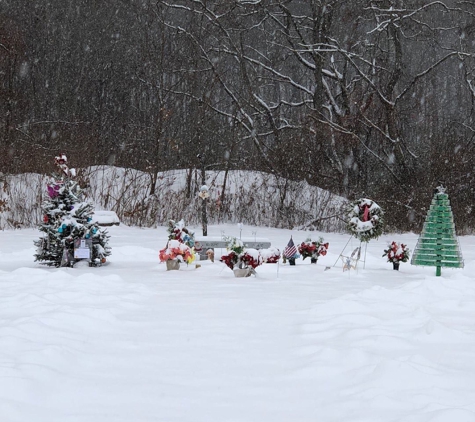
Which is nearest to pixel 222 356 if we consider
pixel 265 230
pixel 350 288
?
pixel 350 288

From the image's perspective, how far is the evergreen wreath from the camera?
905cm

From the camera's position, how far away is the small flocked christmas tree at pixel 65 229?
338 inches

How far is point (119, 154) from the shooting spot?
23.1 metres

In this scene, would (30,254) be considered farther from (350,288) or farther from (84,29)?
(84,29)

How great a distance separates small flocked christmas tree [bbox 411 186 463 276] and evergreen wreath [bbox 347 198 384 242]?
2.70 ft

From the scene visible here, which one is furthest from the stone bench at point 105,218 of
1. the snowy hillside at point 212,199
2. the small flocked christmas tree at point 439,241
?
the small flocked christmas tree at point 439,241

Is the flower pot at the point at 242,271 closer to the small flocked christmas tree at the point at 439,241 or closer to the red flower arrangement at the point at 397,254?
the small flocked christmas tree at the point at 439,241

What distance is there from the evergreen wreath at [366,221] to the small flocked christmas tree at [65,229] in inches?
152

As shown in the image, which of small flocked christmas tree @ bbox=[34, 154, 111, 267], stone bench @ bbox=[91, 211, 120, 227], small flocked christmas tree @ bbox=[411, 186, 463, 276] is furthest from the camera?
stone bench @ bbox=[91, 211, 120, 227]

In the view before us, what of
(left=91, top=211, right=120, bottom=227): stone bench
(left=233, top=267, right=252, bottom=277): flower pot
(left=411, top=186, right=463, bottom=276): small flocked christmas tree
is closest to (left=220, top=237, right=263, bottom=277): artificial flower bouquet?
(left=233, top=267, right=252, bottom=277): flower pot

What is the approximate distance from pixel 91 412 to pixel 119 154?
Result: 68.6 feet

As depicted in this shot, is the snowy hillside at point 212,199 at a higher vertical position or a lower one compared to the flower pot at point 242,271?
higher

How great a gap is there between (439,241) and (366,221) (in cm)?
118

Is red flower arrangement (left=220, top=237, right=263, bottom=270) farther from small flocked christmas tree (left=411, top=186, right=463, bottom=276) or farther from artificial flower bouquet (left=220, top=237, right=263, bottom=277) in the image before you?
small flocked christmas tree (left=411, top=186, right=463, bottom=276)
